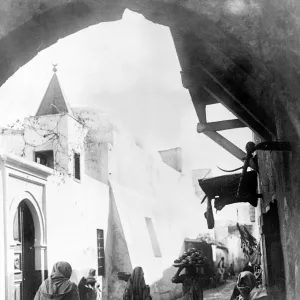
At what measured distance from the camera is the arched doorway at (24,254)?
10586 mm

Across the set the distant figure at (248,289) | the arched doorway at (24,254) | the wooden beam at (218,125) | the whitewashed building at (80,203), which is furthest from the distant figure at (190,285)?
the arched doorway at (24,254)

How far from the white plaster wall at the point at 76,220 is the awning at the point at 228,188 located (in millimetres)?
6176

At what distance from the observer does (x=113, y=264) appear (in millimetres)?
16531

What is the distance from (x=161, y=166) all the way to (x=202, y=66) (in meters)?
17.8

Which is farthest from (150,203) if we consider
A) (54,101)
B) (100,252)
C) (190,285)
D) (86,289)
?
(190,285)

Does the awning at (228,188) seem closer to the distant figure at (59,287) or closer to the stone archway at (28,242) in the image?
the distant figure at (59,287)

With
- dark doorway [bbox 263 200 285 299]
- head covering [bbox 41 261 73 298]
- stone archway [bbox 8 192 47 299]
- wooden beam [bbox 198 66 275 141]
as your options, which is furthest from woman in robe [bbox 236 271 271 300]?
stone archway [bbox 8 192 47 299]

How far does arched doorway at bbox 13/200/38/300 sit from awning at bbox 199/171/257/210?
5352mm

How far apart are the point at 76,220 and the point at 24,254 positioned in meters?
2.84

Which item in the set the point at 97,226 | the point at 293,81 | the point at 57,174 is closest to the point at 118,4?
the point at 293,81

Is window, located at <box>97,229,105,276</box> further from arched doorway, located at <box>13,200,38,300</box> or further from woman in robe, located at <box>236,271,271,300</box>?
woman in robe, located at <box>236,271,271,300</box>

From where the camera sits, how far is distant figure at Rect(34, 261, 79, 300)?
6762 millimetres

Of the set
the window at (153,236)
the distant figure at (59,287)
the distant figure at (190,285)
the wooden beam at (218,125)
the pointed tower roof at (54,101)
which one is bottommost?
the distant figure at (190,285)

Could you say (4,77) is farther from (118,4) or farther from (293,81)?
(293,81)
